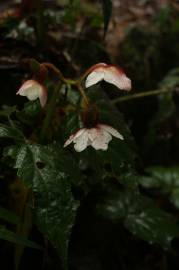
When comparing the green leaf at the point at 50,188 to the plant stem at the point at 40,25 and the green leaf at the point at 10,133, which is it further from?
the plant stem at the point at 40,25

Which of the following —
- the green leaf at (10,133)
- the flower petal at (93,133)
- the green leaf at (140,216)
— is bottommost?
the green leaf at (140,216)

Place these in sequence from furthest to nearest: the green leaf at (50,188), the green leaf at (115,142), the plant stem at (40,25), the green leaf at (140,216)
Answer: the plant stem at (40,25), the green leaf at (140,216), the green leaf at (115,142), the green leaf at (50,188)

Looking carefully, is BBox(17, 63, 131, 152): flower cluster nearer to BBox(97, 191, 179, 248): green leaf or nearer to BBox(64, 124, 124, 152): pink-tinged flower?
BBox(64, 124, 124, 152): pink-tinged flower

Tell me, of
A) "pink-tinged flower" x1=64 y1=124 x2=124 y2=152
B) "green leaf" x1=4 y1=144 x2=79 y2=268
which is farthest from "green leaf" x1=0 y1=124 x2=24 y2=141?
"pink-tinged flower" x1=64 y1=124 x2=124 y2=152

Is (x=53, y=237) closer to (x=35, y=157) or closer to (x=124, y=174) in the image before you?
(x=35, y=157)

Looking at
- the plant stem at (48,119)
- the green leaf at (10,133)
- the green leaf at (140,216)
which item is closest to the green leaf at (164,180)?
the green leaf at (140,216)

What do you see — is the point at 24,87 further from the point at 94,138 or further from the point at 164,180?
the point at 164,180

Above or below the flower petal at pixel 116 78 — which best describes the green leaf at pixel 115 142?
below
